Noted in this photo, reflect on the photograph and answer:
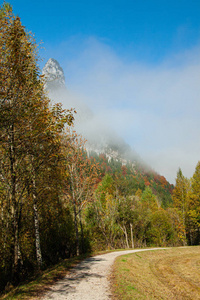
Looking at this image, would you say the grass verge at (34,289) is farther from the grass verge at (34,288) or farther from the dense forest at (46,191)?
the dense forest at (46,191)

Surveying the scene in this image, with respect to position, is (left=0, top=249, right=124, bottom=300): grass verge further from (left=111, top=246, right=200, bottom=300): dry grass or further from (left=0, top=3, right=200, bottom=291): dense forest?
(left=111, top=246, right=200, bottom=300): dry grass

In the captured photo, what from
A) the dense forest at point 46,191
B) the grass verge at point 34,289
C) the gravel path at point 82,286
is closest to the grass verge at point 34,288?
the grass verge at point 34,289

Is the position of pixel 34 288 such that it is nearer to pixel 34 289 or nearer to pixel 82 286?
pixel 34 289

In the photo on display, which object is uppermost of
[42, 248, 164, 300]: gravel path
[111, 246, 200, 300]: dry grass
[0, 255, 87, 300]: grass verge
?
[0, 255, 87, 300]: grass verge

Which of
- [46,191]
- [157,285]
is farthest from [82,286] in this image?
[46,191]

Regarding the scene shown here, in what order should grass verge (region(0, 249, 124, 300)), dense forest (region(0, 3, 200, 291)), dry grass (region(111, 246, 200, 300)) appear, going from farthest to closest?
dry grass (region(111, 246, 200, 300)) → dense forest (region(0, 3, 200, 291)) → grass verge (region(0, 249, 124, 300))

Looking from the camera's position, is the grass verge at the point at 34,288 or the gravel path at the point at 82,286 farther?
the gravel path at the point at 82,286

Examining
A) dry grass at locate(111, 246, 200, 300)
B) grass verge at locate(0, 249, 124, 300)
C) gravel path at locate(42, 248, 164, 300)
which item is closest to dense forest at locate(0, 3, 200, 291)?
grass verge at locate(0, 249, 124, 300)

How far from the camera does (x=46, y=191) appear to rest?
551 inches

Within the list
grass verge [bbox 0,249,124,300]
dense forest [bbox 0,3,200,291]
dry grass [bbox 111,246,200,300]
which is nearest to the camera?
grass verge [bbox 0,249,124,300]

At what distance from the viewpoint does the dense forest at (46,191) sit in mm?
7035

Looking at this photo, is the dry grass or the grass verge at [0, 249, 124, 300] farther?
the dry grass

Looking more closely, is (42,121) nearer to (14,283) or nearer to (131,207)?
(14,283)

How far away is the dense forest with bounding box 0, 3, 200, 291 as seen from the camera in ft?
23.1
